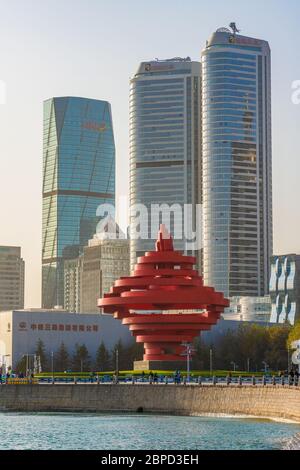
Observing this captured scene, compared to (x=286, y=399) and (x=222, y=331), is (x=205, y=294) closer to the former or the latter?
(x=286, y=399)

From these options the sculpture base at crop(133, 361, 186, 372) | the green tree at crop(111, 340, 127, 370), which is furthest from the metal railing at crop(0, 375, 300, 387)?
the green tree at crop(111, 340, 127, 370)

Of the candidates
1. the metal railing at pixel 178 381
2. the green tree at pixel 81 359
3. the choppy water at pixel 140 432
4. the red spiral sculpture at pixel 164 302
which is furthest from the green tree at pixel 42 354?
the choppy water at pixel 140 432

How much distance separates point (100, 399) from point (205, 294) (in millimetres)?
31489

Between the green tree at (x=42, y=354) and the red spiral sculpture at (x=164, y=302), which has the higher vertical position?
the red spiral sculpture at (x=164, y=302)

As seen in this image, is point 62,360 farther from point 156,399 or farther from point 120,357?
point 156,399

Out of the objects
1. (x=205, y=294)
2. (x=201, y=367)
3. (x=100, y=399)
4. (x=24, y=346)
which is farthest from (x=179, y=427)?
(x=24, y=346)

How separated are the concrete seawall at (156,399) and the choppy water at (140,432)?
5.51 feet

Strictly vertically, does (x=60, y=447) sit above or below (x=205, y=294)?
below

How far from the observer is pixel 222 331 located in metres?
200

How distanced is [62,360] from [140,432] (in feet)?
356

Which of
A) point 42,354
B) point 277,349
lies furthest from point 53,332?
point 277,349

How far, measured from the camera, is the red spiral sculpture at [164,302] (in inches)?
5295

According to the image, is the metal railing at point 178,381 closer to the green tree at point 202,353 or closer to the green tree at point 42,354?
the green tree at point 202,353

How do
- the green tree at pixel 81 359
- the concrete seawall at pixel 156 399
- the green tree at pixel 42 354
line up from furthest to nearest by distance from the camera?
1. the green tree at pixel 81 359
2. the green tree at pixel 42 354
3. the concrete seawall at pixel 156 399
